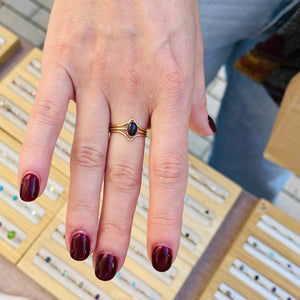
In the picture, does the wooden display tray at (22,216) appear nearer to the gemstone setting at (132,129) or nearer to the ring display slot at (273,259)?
the gemstone setting at (132,129)

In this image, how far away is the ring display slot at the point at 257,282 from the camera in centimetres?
76

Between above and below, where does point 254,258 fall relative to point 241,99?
below

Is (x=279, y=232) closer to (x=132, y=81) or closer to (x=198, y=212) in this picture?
(x=198, y=212)

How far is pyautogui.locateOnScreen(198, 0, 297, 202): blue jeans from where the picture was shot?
0.79 m

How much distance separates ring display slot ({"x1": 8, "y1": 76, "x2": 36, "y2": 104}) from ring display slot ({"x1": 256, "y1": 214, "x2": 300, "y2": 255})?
653mm

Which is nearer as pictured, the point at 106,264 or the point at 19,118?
the point at 106,264

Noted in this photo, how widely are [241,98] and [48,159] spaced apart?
0.76m

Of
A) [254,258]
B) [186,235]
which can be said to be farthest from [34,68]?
[254,258]

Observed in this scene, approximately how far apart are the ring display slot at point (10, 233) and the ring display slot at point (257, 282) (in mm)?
480

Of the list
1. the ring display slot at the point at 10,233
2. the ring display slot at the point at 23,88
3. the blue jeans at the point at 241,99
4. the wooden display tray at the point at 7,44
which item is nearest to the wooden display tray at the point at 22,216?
the ring display slot at the point at 10,233

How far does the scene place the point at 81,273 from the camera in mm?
740

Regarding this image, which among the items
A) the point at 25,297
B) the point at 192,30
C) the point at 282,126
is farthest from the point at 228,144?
the point at 25,297

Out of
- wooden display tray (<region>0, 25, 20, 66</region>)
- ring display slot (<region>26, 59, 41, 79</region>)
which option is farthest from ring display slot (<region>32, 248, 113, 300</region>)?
wooden display tray (<region>0, 25, 20, 66</region>)

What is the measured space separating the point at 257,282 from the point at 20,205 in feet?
1.87
